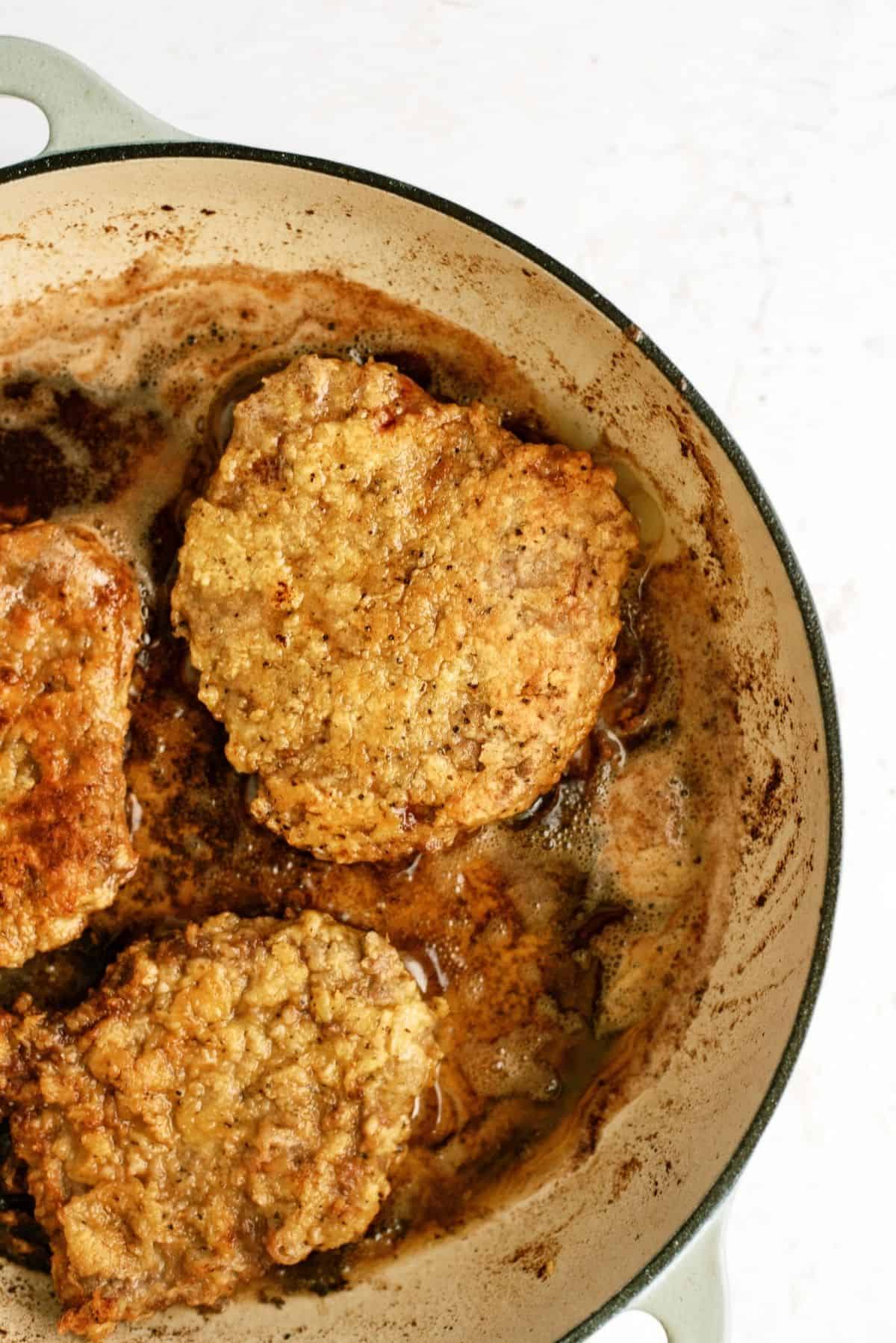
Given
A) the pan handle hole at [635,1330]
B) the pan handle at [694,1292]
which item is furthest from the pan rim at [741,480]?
the pan handle hole at [635,1330]

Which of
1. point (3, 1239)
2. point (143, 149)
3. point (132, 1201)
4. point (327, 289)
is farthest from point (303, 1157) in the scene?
point (143, 149)

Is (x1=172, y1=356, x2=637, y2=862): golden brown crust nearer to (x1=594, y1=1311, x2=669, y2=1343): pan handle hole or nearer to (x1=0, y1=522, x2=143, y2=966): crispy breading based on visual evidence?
(x1=0, y1=522, x2=143, y2=966): crispy breading

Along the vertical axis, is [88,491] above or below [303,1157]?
above

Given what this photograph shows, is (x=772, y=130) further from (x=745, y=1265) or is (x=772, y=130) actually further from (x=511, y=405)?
(x=745, y=1265)

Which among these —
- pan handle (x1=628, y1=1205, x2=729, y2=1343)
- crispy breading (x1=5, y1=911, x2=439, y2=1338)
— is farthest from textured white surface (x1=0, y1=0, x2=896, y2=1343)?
crispy breading (x1=5, y1=911, x2=439, y2=1338)

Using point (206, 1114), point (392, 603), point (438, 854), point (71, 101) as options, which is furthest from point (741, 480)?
point (206, 1114)

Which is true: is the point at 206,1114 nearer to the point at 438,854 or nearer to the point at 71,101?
the point at 438,854

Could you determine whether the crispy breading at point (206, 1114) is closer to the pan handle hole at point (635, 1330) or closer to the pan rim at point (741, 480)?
the pan rim at point (741, 480)
